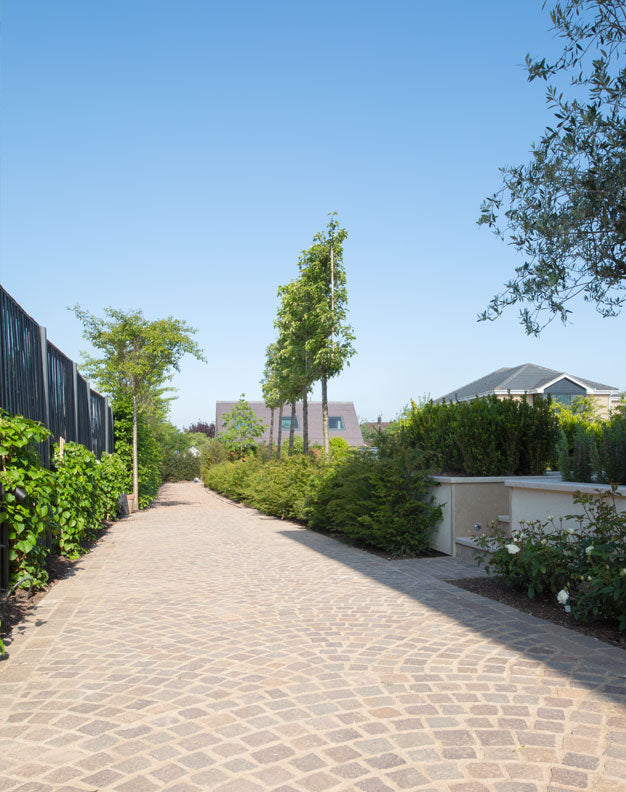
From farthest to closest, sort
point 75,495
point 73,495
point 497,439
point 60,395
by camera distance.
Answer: point 60,395 → point 497,439 → point 75,495 → point 73,495

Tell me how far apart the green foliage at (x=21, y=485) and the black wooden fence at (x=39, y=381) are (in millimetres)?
926

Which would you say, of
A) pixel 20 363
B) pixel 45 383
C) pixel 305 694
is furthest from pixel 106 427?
pixel 305 694

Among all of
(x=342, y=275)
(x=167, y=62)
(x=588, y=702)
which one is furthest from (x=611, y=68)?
(x=342, y=275)

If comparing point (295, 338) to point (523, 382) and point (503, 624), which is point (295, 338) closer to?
point (503, 624)

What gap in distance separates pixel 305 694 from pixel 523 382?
127 feet

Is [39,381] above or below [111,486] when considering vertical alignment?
above

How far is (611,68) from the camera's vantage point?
17.1 ft

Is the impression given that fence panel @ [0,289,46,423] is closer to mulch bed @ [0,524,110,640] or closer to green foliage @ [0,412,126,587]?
green foliage @ [0,412,126,587]

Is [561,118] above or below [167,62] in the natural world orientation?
below

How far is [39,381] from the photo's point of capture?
8.00 meters

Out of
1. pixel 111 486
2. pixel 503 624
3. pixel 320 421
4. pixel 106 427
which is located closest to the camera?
pixel 503 624

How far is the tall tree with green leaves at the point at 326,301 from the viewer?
18.5m

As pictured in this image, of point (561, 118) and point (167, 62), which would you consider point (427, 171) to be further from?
point (561, 118)

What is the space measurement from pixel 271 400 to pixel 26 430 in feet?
82.1
